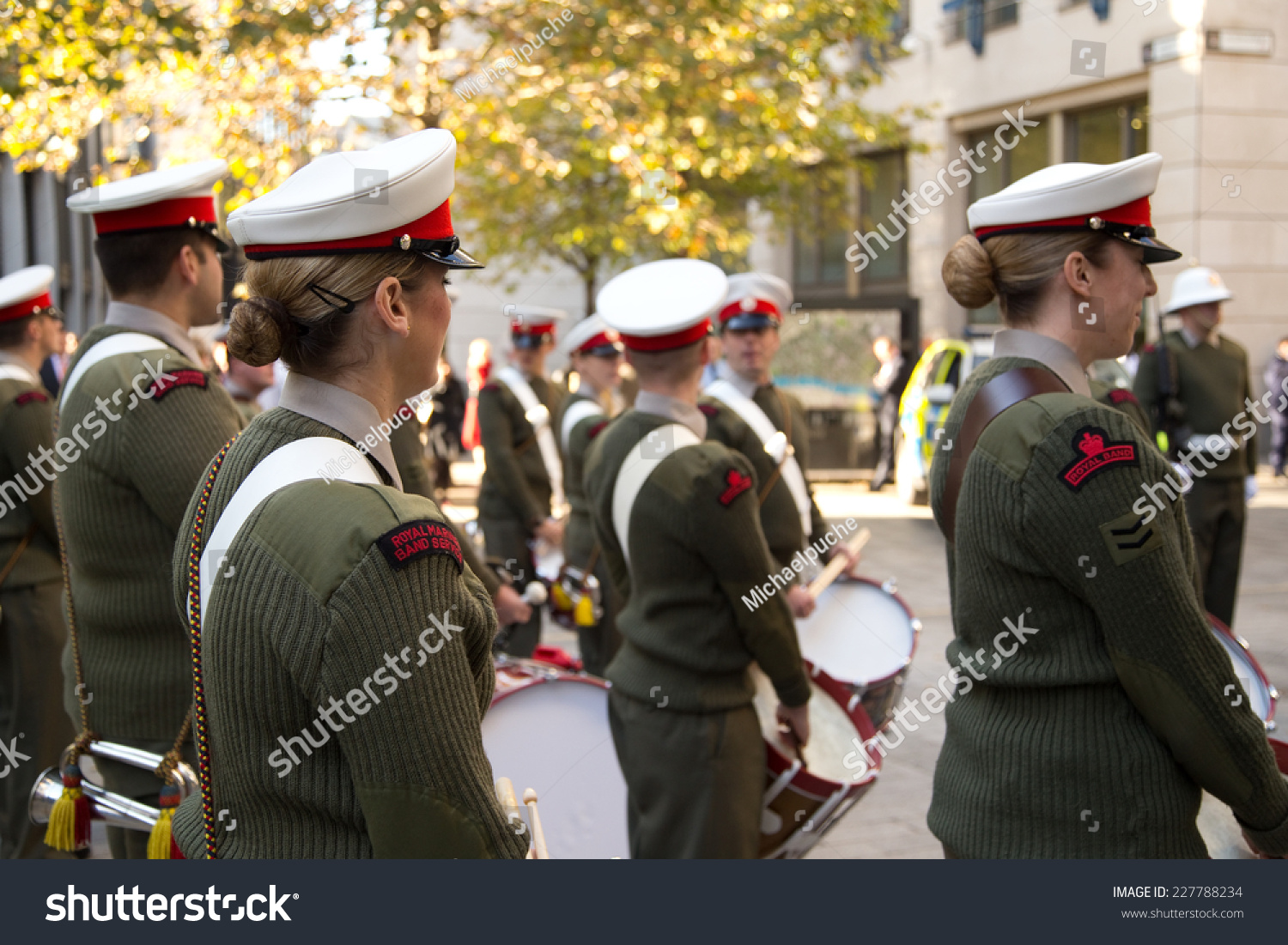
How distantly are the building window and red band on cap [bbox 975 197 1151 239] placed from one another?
1401 centimetres

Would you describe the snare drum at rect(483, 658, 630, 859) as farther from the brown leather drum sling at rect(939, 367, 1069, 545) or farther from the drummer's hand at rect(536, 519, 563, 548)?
the drummer's hand at rect(536, 519, 563, 548)

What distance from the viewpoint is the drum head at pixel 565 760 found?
352 cm

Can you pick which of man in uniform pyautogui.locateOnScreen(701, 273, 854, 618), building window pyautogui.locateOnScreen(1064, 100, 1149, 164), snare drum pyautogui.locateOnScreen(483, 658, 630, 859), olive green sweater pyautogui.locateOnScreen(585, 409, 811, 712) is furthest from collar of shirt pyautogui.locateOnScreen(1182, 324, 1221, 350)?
building window pyautogui.locateOnScreen(1064, 100, 1149, 164)

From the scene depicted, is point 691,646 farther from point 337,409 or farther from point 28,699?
point 28,699

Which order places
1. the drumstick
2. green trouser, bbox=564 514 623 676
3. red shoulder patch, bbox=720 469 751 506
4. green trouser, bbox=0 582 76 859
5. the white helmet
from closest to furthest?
1. red shoulder patch, bbox=720 469 751 506
2. green trouser, bbox=0 582 76 859
3. the drumstick
4. green trouser, bbox=564 514 623 676
5. the white helmet

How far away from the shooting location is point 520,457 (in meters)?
7.29

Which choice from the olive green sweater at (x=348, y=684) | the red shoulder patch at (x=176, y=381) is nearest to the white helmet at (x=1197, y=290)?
the red shoulder patch at (x=176, y=381)

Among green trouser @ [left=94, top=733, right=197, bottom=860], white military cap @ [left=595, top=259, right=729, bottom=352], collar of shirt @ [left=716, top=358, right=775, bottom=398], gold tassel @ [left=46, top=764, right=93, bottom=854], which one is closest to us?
gold tassel @ [left=46, top=764, right=93, bottom=854]

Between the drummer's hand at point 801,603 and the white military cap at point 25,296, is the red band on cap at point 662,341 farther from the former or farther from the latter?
the white military cap at point 25,296

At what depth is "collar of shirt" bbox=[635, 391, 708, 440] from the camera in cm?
359

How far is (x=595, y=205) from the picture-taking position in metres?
15.3

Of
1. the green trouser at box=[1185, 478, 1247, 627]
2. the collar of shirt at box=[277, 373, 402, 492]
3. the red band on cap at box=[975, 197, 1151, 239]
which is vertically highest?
the red band on cap at box=[975, 197, 1151, 239]

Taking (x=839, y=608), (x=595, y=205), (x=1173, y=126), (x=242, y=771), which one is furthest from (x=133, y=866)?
(x=1173, y=126)

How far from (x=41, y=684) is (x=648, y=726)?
212 cm
